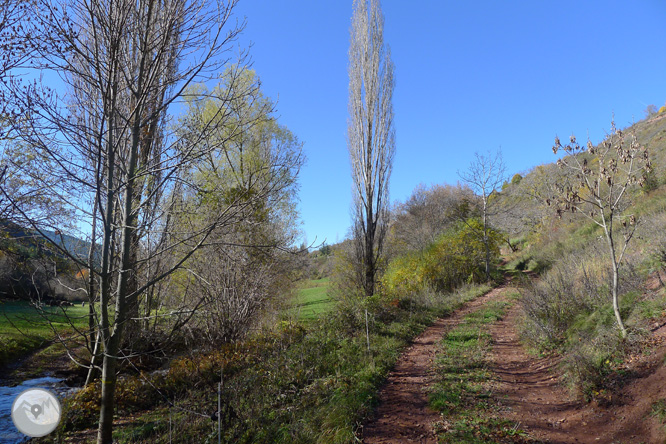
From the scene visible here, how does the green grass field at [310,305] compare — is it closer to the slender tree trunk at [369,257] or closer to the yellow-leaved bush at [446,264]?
the slender tree trunk at [369,257]

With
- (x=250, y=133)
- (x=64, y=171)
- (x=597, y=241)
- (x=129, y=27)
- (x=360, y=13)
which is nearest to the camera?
(x=64, y=171)

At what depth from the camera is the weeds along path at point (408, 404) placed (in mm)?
4145

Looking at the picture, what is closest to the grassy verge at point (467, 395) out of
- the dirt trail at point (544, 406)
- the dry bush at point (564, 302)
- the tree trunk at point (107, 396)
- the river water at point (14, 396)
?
the dirt trail at point (544, 406)

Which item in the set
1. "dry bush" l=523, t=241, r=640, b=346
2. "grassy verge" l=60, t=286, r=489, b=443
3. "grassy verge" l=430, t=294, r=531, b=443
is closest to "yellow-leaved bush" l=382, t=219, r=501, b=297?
"grassy verge" l=60, t=286, r=489, b=443

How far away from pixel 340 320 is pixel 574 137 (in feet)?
22.2

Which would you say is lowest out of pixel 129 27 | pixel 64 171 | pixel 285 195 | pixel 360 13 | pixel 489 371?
pixel 489 371

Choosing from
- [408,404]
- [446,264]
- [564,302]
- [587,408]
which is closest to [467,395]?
[408,404]

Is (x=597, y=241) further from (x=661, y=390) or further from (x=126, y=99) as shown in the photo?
(x=126, y=99)

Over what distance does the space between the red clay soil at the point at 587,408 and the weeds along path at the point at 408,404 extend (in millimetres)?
1063

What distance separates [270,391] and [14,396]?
6.76 m

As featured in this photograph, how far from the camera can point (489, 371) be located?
19.5 ft

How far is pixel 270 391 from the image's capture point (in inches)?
221

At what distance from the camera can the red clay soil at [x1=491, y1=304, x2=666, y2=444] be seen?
3596mm

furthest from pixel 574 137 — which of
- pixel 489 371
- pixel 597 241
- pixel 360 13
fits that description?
pixel 360 13
